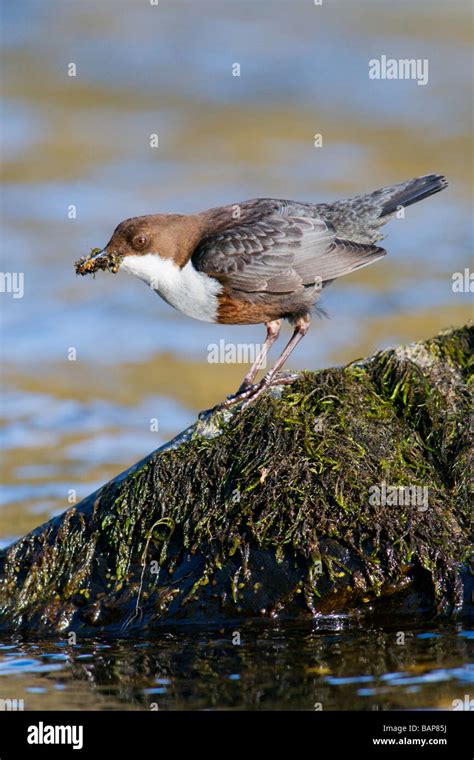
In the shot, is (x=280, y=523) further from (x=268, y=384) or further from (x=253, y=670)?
(x=268, y=384)

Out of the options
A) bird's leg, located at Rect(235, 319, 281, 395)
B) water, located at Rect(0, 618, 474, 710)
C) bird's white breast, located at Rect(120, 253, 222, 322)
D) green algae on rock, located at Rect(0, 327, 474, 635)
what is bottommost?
water, located at Rect(0, 618, 474, 710)

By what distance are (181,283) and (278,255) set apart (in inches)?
24.9

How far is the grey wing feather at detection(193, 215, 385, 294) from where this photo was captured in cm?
644

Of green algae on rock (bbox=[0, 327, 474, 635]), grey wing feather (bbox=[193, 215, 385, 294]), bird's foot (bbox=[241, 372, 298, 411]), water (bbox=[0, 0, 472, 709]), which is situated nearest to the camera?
water (bbox=[0, 0, 472, 709])

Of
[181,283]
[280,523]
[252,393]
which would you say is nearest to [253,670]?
[280,523]

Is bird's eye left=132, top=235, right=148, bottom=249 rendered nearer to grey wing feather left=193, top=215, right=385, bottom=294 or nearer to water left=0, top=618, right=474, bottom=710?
grey wing feather left=193, top=215, right=385, bottom=294

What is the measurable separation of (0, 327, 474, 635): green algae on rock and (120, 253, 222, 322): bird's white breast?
2.76ft

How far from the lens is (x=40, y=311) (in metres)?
11.4

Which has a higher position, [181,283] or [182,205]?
[182,205]

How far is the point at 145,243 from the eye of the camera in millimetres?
6500

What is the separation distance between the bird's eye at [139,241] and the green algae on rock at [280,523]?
4.16 feet

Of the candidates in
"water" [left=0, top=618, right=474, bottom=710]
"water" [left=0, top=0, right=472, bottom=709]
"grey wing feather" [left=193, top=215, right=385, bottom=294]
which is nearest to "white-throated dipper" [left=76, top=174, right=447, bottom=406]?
"grey wing feather" [left=193, top=215, right=385, bottom=294]

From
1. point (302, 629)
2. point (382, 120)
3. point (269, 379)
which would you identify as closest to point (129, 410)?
point (269, 379)

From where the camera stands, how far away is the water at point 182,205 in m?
5.00
